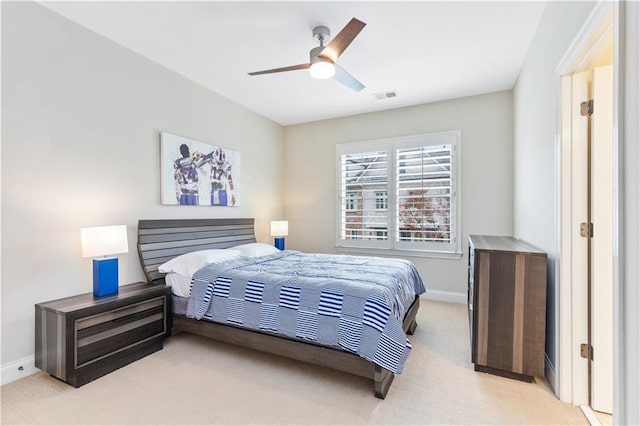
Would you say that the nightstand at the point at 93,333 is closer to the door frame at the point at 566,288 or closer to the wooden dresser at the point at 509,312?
the wooden dresser at the point at 509,312

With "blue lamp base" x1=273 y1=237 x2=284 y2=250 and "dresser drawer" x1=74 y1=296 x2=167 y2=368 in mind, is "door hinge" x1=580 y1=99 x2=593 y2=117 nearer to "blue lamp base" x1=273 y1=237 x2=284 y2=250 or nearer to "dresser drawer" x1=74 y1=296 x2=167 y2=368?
"dresser drawer" x1=74 y1=296 x2=167 y2=368

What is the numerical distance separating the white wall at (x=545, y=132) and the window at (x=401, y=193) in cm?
106

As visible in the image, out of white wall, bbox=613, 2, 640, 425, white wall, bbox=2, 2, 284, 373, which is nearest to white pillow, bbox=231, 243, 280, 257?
white wall, bbox=2, 2, 284, 373

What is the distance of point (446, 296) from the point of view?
438cm

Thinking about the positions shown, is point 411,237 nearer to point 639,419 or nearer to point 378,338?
point 378,338

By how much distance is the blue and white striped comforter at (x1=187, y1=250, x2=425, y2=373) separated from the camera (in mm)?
2088

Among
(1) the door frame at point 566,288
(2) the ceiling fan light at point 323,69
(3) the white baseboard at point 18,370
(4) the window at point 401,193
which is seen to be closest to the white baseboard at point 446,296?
(4) the window at point 401,193

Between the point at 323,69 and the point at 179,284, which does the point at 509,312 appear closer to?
the point at 323,69

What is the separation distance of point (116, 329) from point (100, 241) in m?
0.73

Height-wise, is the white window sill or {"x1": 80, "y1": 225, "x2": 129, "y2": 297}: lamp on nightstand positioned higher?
{"x1": 80, "y1": 225, "x2": 129, "y2": 297}: lamp on nightstand

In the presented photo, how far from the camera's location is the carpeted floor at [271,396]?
1880mm

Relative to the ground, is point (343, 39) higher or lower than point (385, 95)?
lower

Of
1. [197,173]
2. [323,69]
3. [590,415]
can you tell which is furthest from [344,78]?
[590,415]

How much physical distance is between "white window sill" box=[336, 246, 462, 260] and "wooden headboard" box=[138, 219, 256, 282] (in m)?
1.76
